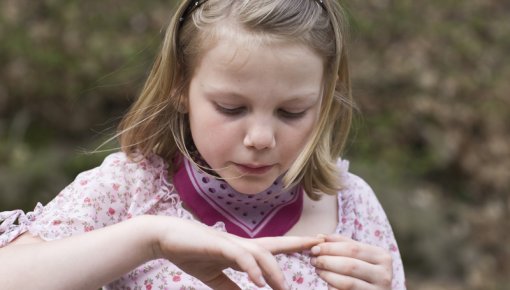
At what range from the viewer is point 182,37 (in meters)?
2.20

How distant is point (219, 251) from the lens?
1761mm

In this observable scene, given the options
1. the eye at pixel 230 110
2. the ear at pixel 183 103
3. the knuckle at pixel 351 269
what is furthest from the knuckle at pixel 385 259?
the ear at pixel 183 103

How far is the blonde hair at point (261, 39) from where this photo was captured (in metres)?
2.07

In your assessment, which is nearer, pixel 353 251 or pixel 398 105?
pixel 353 251

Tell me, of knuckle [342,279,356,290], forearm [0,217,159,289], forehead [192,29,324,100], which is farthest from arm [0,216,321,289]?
forehead [192,29,324,100]

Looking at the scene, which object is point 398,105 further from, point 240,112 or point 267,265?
point 267,265

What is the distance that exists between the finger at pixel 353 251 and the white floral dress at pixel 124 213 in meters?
0.25

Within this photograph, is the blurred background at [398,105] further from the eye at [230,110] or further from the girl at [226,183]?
the eye at [230,110]

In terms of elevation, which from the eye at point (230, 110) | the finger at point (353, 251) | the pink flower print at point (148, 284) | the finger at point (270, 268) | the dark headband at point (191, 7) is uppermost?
the dark headband at point (191, 7)

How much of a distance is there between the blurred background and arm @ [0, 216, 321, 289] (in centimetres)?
269

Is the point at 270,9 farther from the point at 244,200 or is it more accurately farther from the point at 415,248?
the point at 415,248

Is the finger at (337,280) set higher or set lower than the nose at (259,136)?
lower

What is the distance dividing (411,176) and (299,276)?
3.43m

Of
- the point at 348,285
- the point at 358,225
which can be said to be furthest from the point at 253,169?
the point at 358,225
